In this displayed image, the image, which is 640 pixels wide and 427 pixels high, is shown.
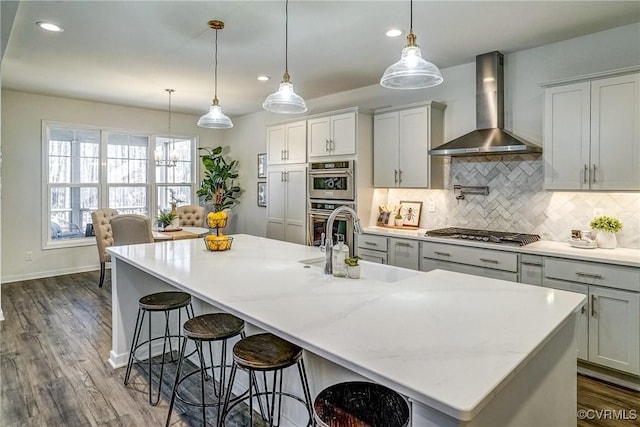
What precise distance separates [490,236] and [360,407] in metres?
2.45

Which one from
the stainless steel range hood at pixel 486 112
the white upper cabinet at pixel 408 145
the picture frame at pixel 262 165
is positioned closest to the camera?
the stainless steel range hood at pixel 486 112

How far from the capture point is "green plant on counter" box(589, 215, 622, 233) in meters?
3.03

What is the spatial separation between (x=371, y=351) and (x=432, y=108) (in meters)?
3.37

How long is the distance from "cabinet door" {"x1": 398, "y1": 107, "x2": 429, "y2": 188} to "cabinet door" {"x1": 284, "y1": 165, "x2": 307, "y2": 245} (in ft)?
4.66

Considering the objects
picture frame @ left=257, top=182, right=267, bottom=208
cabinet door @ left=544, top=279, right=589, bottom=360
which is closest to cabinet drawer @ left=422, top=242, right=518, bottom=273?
cabinet door @ left=544, top=279, right=589, bottom=360

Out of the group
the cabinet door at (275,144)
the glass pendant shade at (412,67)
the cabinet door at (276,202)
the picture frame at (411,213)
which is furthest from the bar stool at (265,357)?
the cabinet door at (275,144)

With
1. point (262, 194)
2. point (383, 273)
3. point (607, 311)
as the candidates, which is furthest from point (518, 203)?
point (262, 194)

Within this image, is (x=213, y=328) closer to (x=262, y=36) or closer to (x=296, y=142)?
(x=262, y=36)

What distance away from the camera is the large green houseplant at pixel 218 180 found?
22.9ft

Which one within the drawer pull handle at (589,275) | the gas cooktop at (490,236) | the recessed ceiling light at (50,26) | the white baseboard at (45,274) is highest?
the recessed ceiling light at (50,26)

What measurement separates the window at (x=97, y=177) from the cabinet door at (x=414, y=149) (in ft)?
10.9

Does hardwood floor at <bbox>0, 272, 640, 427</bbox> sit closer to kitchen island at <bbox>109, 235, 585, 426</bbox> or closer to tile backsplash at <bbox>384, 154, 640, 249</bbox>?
kitchen island at <bbox>109, 235, 585, 426</bbox>

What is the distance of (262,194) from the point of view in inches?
267

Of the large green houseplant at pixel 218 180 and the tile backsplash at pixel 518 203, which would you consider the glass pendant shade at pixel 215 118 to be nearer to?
the tile backsplash at pixel 518 203
